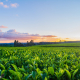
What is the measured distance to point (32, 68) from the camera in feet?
7.70

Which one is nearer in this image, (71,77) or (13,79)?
(13,79)

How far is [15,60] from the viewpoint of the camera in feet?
10.6

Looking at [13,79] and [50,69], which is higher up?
[50,69]

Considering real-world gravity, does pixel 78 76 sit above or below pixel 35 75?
below

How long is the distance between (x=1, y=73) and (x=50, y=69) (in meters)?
1.24

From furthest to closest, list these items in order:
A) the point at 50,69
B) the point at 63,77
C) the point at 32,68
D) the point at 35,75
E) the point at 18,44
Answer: the point at 18,44 → the point at 32,68 → the point at 63,77 → the point at 50,69 → the point at 35,75

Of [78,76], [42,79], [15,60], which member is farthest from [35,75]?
[15,60]

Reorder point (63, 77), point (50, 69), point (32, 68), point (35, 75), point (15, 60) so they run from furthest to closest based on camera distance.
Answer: point (15, 60) → point (32, 68) → point (63, 77) → point (50, 69) → point (35, 75)

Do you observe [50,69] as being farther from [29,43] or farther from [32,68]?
[29,43]

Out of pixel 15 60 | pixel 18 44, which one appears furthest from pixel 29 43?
pixel 15 60

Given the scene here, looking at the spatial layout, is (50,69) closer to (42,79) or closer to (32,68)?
(42,79)

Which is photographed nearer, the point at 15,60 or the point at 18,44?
the point at 15,60

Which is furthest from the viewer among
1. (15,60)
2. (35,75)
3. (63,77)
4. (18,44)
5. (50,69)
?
A: (18,44)

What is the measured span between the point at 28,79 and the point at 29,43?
272 feet
